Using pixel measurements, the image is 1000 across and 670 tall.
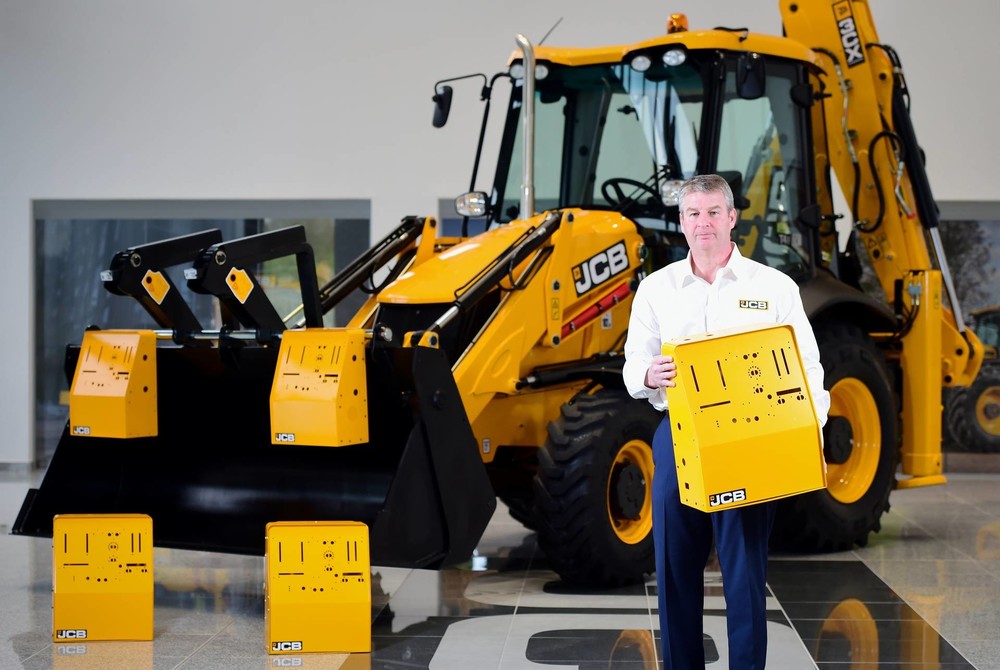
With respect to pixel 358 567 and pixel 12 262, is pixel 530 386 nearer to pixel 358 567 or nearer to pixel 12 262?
pixel 358 567

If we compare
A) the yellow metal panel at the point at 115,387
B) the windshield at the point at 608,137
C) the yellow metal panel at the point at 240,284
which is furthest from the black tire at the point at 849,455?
the yellow metal panel at the point at 115,387

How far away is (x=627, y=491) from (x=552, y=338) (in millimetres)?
822

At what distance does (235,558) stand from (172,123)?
5153 mm

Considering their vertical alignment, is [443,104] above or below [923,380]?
above

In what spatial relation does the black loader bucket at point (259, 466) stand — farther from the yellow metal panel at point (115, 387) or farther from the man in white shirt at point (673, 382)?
the man in white shirt at point (673, 382)

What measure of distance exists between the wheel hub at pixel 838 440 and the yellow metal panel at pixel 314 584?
3160mm

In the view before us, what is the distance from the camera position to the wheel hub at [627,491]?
19.3 ft

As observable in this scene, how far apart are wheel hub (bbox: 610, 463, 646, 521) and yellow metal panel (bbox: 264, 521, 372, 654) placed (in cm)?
147

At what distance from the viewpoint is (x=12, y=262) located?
36.4 feet

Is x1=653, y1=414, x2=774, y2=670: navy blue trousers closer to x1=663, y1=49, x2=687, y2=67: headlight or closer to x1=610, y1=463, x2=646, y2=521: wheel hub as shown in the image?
x1=610, y1=463, x2=646, y2=521: wheel hub

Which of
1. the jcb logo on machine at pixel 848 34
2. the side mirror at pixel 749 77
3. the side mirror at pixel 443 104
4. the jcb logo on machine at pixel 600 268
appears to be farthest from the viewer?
the jcb logo on machine at pixel 848 34

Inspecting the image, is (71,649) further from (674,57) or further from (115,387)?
(674,57)

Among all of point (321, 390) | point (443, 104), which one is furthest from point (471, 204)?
point (321, 390)

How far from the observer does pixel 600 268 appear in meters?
6.47
